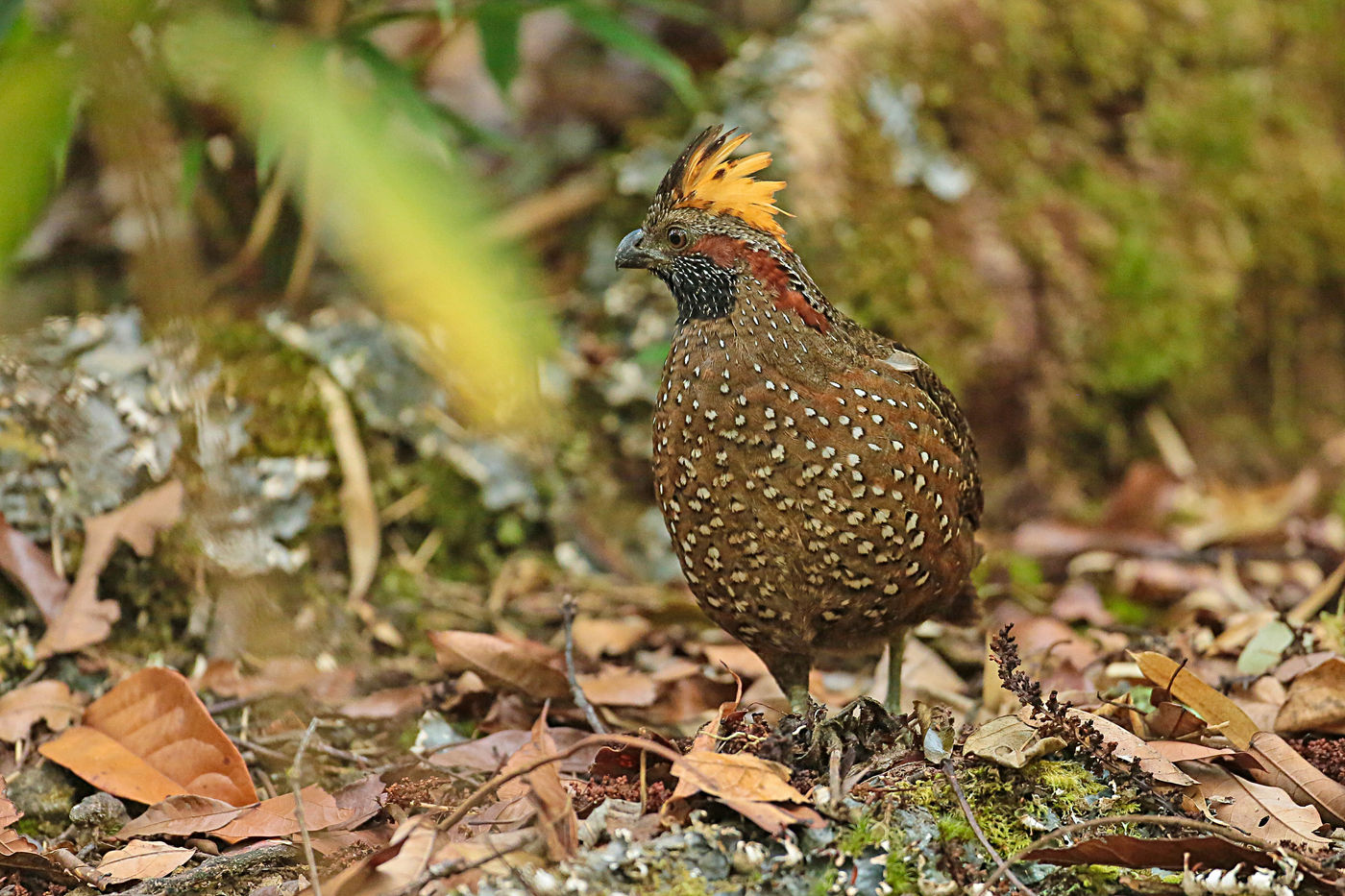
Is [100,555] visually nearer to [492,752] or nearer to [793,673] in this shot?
[492,752]

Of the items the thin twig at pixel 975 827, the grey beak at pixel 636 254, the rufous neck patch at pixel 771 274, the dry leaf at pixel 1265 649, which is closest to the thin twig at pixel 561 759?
the thin twig at pixel 975 827

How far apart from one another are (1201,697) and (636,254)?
208cm

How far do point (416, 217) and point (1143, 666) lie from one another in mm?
2584

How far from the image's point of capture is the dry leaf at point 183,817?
3359 mm

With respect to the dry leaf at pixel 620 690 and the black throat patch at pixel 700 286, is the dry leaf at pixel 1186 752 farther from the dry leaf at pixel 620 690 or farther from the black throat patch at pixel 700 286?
the black throat patch at pixel 700 286

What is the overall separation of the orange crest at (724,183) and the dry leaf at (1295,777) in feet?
6.46

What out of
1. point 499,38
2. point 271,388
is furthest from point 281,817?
point 499,38

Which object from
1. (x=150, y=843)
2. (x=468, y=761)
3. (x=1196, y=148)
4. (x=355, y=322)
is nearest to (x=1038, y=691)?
(x=468, y=761)

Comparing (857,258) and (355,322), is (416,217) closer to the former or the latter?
(355,322)

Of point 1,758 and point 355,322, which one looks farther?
point 355,322

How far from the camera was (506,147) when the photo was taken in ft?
19.2

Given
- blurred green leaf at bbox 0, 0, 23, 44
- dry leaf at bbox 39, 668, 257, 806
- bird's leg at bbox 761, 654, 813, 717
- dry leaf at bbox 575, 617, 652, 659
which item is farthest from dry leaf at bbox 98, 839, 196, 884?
blurred green leaf at bbox 0, 0, 23, 44

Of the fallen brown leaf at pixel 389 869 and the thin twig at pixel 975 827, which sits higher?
the fallen brown leaf at pixel 389 869

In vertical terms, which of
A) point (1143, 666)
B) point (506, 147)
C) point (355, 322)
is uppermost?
point (506, 147)
